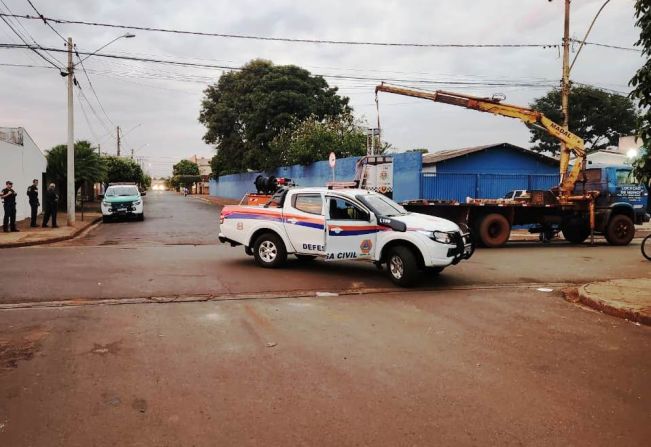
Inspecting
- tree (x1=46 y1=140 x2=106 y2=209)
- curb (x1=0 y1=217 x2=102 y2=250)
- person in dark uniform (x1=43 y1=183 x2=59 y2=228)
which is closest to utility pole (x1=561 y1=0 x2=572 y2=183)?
curb (x1=0 y1=217 x2=102 y2=250)

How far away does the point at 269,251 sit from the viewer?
35.4 feet

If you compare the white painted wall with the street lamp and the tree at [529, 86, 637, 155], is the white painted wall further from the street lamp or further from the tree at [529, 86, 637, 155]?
the tree at [529, 86, 637, 155]

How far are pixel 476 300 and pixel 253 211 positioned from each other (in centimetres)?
485

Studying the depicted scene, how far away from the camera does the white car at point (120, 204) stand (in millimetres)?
23328

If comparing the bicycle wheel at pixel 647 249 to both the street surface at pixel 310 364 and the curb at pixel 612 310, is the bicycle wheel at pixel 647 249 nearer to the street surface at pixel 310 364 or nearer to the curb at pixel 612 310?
the street surface at pixel 310 364

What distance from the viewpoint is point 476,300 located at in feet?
27.0

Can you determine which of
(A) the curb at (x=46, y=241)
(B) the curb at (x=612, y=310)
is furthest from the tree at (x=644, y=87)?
(A) the curb at (x=46, y=241)

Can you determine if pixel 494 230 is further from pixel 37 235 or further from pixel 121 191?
pixel 121 191

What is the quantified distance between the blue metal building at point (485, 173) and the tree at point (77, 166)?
19.0 m

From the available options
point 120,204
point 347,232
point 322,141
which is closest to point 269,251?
point 347,232

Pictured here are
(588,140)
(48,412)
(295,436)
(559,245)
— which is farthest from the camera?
(588,140)

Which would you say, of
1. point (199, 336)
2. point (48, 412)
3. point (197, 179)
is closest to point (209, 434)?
point (48, 412)

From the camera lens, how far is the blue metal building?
22.0 m

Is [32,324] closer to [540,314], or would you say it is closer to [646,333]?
[540,314]
